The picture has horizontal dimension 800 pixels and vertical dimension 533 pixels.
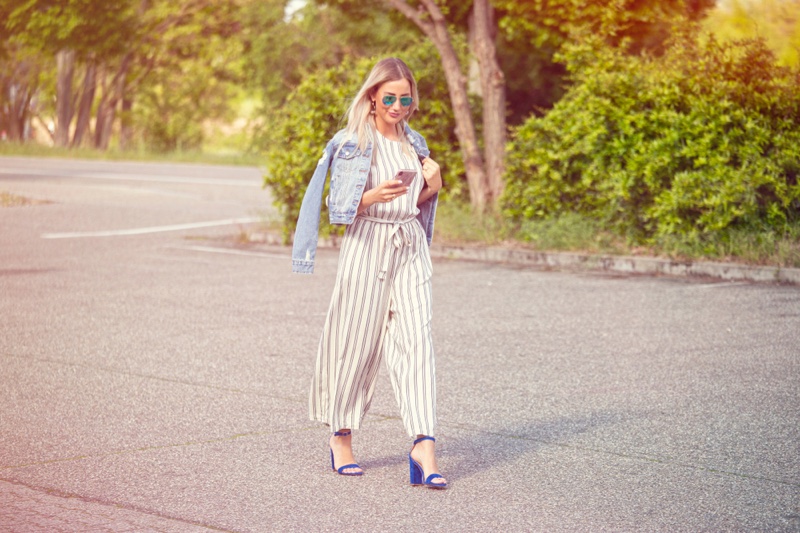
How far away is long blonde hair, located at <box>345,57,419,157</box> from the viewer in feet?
16.5

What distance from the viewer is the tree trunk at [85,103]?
43656 mm

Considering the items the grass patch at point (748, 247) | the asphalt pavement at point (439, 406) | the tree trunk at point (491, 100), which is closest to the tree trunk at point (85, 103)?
the tree trunk at point (491, 100)

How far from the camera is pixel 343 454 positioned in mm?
5191

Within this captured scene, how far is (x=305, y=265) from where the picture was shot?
16.5 feet

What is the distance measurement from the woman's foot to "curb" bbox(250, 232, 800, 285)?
23.9 feet

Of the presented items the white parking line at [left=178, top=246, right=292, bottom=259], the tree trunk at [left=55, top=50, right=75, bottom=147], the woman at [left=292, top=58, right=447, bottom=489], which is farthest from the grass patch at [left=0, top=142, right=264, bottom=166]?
the woman at [left=292, top=58, right=447, bottom=489]

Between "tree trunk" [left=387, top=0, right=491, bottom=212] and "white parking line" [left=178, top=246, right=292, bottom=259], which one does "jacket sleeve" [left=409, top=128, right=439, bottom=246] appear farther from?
"tree trunk" [left=387, top=0, right=491, bottom=212]

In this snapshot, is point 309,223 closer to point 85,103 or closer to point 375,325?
point 375,325

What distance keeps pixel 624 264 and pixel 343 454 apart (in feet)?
25.6

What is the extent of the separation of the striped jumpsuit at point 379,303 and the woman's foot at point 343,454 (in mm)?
57

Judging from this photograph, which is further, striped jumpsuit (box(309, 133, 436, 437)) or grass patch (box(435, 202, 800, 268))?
grass patch (box(435, 202, 800, 268))

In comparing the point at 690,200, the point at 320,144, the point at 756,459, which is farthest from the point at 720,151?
the point at 756,459

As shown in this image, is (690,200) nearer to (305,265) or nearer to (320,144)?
(320,144)

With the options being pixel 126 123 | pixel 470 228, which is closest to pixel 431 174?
pixel 470 228
